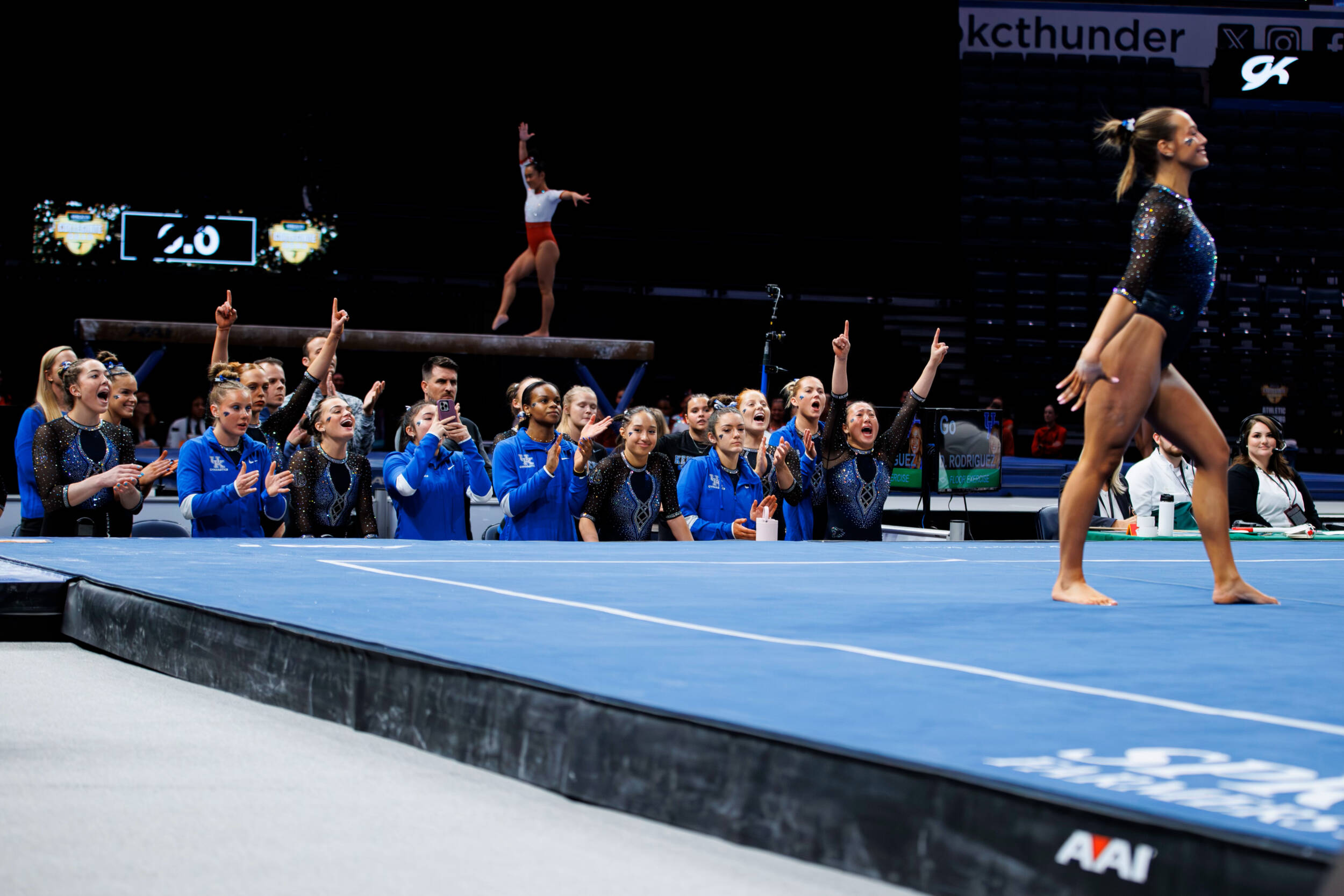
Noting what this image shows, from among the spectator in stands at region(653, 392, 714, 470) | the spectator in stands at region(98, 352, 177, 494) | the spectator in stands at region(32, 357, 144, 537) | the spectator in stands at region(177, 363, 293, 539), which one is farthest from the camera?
the spectator in stands at region(653, 392, 714, 470)

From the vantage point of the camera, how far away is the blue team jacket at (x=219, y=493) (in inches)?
184

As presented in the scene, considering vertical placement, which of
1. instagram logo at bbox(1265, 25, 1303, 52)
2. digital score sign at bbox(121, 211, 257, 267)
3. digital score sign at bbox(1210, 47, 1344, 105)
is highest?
instagram logo at bbox(1265, 25, 1303, 52)

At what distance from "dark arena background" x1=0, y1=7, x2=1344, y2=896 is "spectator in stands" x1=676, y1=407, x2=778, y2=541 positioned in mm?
21

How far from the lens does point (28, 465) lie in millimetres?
4750

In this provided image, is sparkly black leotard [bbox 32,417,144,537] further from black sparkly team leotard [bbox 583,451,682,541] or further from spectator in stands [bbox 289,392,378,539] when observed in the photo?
black sparkly team leotard [bbox 583,451,682,541]

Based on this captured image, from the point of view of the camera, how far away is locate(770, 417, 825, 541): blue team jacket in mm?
5531

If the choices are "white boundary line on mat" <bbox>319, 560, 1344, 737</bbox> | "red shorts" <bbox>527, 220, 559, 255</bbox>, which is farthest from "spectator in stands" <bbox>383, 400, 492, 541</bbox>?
"red shorts" <bbox>527, 220, 559, 255</bbox>

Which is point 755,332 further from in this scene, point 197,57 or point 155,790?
point 155,790

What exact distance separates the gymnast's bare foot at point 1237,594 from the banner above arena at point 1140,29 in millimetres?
17224

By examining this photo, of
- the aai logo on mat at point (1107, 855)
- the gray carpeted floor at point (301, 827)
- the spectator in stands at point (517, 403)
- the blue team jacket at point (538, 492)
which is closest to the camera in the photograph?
the aai logo on mat at point (1107, 855)

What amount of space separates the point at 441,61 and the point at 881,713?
→ 13161 millimetres

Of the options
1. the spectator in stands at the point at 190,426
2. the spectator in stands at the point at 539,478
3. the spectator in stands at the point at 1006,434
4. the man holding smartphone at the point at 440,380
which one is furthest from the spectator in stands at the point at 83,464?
the spectator in stands at the point at 1006,434

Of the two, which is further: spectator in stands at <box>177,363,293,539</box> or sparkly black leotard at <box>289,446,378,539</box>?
sparkly black leotard at <box>289,446,378,539</box>

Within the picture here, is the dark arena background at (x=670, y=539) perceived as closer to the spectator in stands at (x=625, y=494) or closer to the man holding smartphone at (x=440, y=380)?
the spectator in stands at (x=625, y=494)
